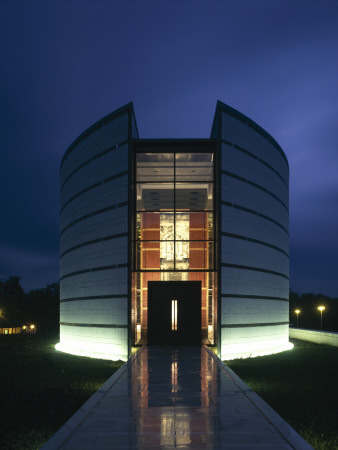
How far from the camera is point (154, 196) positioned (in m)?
19.8

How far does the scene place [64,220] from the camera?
23703 millimetres

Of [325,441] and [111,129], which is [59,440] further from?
[111,129]

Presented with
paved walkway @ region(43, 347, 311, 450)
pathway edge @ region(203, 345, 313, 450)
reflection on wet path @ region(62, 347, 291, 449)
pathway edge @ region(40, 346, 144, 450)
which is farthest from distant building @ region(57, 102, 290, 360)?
pathway edge @ region(203, 345, 313, 450)

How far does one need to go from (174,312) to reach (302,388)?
914 cm

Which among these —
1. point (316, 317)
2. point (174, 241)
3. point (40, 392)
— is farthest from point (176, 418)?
point (316, 317)

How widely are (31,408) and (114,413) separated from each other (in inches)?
87.6

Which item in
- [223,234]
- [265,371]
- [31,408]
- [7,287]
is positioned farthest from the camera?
[7,287]

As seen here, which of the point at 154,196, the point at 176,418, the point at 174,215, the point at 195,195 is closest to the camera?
the point at 176,418

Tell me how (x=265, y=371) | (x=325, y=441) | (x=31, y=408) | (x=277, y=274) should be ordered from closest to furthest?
(x=325, y=441) → (x=31, y=408) → (x=265, y=371) → (x=277, y=274)

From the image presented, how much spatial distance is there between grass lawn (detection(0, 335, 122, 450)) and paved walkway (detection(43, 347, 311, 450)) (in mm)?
684

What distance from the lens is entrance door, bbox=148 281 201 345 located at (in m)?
19.3

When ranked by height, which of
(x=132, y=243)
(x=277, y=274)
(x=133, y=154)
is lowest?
(x=277, y=274)

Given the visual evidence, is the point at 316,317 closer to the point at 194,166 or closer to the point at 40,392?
the point at 194,166

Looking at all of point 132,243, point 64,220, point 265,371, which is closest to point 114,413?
point 265,371
